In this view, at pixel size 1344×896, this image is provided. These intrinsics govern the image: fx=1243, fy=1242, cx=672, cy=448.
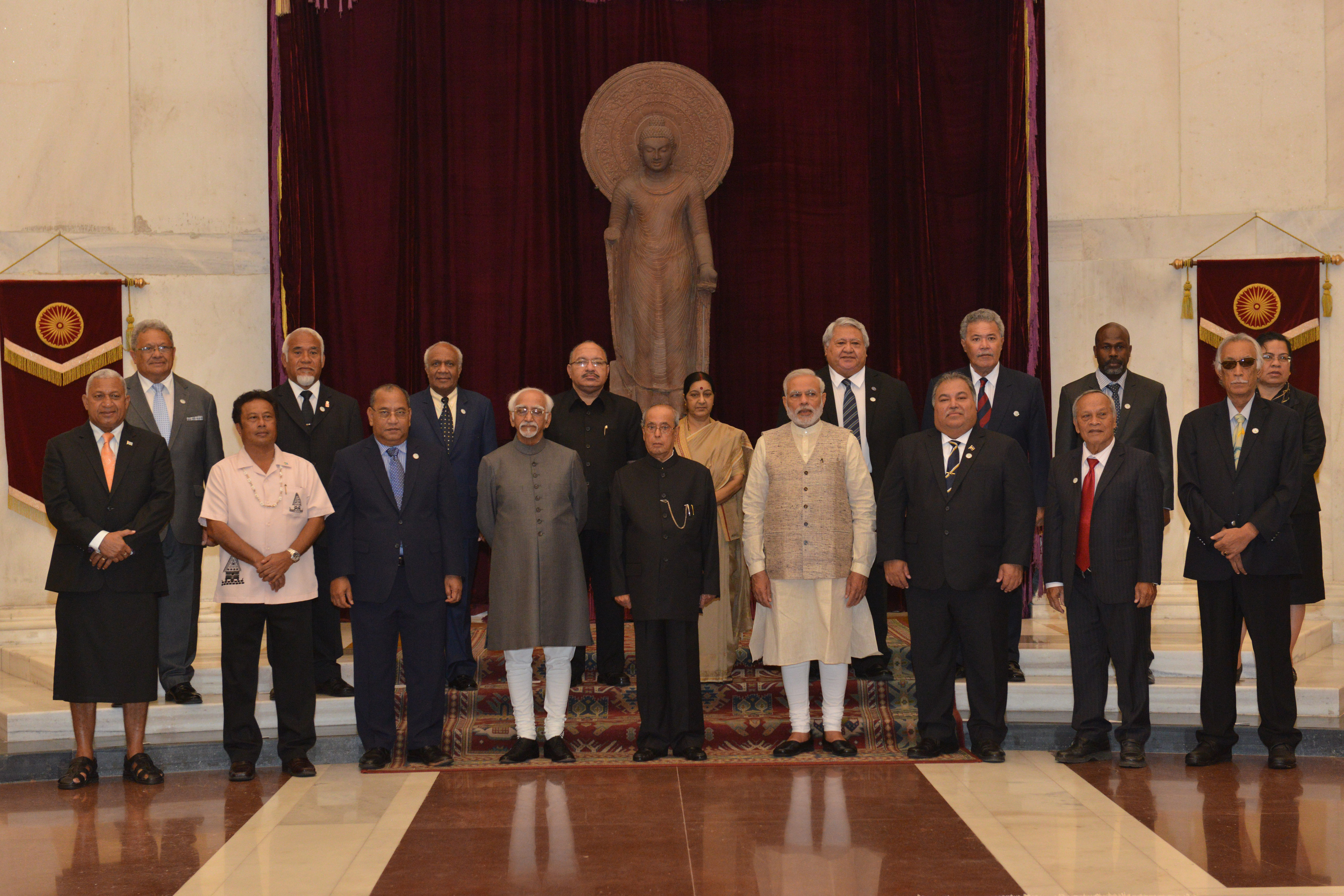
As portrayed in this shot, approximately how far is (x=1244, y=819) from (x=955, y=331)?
12.8 ft

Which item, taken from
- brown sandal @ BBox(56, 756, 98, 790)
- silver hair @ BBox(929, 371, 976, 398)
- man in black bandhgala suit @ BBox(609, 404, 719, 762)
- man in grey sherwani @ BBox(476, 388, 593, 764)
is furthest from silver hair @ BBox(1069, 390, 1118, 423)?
brown sandal @ BBox(56, 756, 98, 790)

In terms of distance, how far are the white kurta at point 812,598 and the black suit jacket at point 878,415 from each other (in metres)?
0.33

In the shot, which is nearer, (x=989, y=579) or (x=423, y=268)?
(x=989, y=579)

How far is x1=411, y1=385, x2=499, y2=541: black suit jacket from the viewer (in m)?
5.69

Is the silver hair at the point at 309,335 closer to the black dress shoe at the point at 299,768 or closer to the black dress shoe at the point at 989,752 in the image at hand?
the black dress shoe at the point at 299,768

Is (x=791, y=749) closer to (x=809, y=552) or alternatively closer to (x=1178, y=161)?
(x=809, y=552)

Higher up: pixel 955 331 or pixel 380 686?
pixel 955 331

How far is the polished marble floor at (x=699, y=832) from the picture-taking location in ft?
11.9

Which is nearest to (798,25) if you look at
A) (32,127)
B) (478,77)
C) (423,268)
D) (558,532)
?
(478,77)

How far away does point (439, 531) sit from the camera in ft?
16.7

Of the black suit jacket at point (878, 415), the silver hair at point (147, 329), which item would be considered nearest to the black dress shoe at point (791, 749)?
the black suit jacket at point (878, 415)

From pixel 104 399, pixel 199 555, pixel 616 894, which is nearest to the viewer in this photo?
pixel 616 894

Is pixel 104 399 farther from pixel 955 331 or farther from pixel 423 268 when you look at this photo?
pixel 955 331

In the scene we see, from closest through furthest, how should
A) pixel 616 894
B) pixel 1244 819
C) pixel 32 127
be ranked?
pixel 616 894
pixel 1244 819
pixel 32 127
